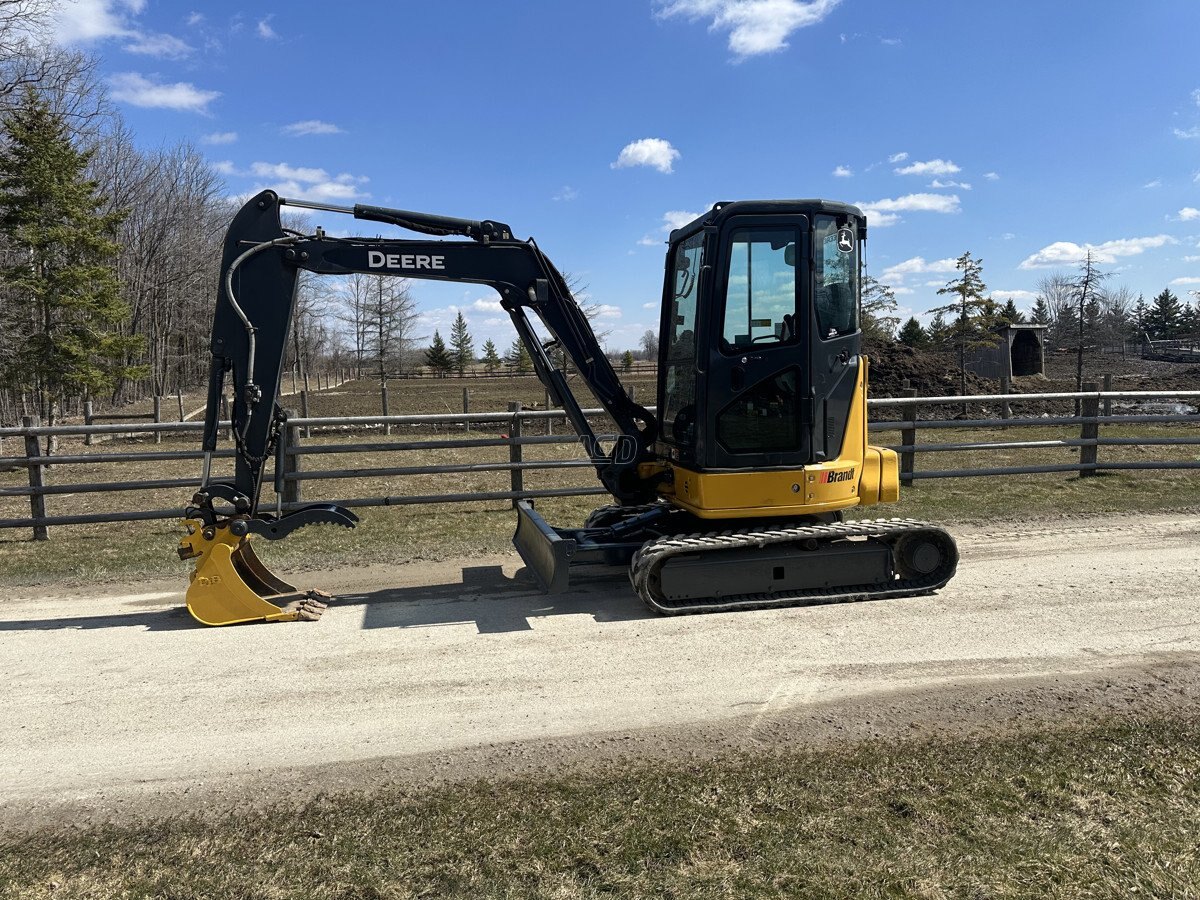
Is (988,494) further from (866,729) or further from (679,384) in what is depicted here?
(866,729)

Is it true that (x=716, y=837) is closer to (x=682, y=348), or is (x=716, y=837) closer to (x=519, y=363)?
(x=682, y=348)

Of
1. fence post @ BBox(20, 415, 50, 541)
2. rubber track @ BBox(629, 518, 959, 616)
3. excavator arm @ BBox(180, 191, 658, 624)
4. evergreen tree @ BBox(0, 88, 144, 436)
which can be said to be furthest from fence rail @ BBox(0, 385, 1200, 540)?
evergreen tree @ BBox(0, 88, 144, 436)

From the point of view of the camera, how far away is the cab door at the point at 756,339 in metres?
6.34

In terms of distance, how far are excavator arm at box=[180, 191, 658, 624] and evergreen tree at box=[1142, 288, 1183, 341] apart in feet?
218

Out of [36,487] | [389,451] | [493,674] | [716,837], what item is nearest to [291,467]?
[389,451]

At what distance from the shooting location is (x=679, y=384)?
23.1 ft

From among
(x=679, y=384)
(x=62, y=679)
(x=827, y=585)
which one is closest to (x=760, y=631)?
(x=827, y=585)

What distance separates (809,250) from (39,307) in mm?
24969

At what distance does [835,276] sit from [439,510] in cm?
659

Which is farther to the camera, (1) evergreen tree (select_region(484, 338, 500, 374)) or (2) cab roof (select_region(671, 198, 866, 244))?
(1) evergreen tree (select_region(484, 338, 500, 374))

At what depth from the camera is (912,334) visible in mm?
50688

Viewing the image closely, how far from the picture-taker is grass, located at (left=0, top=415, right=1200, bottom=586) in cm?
847

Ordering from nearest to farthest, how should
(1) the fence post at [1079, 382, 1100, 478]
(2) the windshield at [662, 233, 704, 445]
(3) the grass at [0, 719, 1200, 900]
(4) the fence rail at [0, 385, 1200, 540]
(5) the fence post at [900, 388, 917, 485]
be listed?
(3) the grass at [0, 719, 1200, 900]
(2) the windshield at [662, 233, 704, 445]
(4) the fence rail at [0, 385, 1200, 540]
(5) the fence post at [900, 388, 917, 485]
(1) the fence post at [1079, 382, 1100, 478]

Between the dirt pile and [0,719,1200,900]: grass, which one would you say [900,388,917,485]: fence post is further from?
the dirt pile
